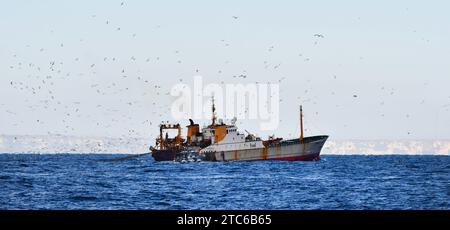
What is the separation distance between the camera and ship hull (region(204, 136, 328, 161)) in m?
124

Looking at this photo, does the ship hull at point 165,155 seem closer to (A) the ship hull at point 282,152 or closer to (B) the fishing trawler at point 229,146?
(B) the fishing trawler at point 229,146

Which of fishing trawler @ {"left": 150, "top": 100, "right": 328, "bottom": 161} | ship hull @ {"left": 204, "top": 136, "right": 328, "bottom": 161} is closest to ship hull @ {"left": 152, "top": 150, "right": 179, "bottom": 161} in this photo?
fishing trawler @ {"left": 150, "top": 100, "right": 328, "bottom": 161}

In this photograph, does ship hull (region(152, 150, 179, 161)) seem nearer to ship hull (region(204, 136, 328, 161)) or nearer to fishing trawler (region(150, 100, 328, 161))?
fishing trawler (region(150, 100, 328, 161))

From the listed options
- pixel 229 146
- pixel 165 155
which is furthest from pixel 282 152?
pixel 165 155

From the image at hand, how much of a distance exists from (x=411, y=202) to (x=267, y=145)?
254ft

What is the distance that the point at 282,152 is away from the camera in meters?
126

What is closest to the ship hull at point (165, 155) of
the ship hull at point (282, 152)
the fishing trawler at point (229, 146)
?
the fishing trawler at point (229, 146)

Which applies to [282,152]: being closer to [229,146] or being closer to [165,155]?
[229,146]

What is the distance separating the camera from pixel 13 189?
55.8 meters

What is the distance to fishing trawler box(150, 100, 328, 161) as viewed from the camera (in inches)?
4865

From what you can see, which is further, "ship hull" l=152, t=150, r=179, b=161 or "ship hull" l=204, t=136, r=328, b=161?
"ship hull" l=152, t=150, r=179, b=161

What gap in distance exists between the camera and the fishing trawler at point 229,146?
405 feet
